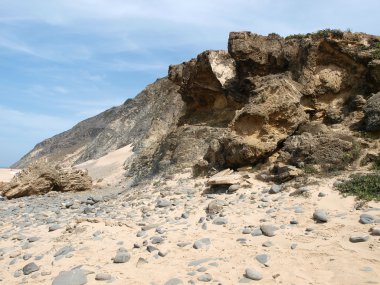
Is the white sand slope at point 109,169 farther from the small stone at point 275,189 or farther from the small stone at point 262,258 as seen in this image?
the small stone at point 262,258

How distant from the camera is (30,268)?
18.9 ft

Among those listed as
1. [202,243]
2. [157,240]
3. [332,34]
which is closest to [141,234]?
[157,240]

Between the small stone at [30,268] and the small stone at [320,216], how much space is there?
13.7 ft

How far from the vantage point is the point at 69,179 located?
16.3 meters

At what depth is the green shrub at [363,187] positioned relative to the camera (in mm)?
6527

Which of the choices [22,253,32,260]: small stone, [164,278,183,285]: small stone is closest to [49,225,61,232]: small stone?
[22,253,32,260]: small stone

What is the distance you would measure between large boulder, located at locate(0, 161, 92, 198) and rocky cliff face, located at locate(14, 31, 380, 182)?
374 centimetres

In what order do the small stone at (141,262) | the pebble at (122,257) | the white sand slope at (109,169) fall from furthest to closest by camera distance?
1. the white sand slope at (109,169)
2. the pebble at (122,257)
3. the small stone at (141,262)

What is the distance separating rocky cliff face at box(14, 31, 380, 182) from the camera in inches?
359

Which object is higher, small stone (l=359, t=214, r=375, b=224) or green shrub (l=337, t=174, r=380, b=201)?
green shrub (l=337, t=174, r=380, b=201)

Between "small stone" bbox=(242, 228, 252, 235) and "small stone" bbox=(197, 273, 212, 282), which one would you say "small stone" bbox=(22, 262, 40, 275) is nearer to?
"small stone" bbox=(197, 273, 212, 282)

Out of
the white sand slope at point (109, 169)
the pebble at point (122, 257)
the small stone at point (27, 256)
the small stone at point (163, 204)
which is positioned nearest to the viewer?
the pebble at point (122, 257)

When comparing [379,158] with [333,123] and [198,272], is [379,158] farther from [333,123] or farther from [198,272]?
[198,272]

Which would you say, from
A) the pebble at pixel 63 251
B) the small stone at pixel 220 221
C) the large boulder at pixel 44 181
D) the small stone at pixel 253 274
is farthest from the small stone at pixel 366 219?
the large boulder at pixel 44 181
